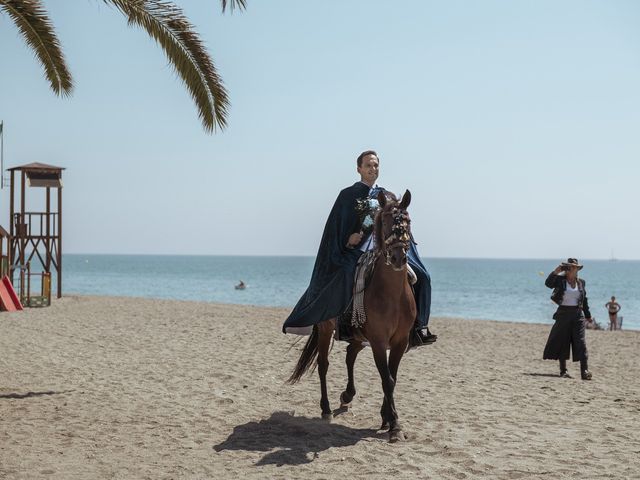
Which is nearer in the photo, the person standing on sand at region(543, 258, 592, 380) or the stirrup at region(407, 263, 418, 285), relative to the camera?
the stirrup at region(407, 263, 418, 285)

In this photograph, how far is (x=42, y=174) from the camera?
1067 inches

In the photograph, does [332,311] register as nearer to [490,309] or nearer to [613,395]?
[613,395]

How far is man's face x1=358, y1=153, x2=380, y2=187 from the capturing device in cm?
813

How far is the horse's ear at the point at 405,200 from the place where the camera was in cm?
719

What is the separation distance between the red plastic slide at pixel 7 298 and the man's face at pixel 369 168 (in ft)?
A: 55.1

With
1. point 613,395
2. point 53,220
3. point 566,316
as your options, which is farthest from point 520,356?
point 53,220

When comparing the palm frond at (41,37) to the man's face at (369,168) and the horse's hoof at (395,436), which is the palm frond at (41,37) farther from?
the horse's hoof at (395,436)

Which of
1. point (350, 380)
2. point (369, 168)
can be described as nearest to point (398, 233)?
point (369, 168)

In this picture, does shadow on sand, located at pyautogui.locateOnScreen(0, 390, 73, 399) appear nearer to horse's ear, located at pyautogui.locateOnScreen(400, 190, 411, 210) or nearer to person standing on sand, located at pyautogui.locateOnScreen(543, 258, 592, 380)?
horse's ear, located at pyautogui.locateOnScreen(400, 190, 411, 210)

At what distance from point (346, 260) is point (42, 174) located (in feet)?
71.0

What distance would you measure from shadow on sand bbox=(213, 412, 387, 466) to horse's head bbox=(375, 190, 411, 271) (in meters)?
1.87

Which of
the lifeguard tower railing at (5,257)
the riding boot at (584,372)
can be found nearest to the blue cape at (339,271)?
the riding boot at (584,372)

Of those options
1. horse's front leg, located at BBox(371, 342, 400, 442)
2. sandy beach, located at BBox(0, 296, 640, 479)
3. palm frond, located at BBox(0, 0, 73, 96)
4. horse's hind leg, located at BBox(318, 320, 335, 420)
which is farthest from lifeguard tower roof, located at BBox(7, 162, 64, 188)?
horse's front leg, located at BBox(371, 342, 400, 442)

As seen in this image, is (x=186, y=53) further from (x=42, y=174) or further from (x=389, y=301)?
(x=42, y=174)
